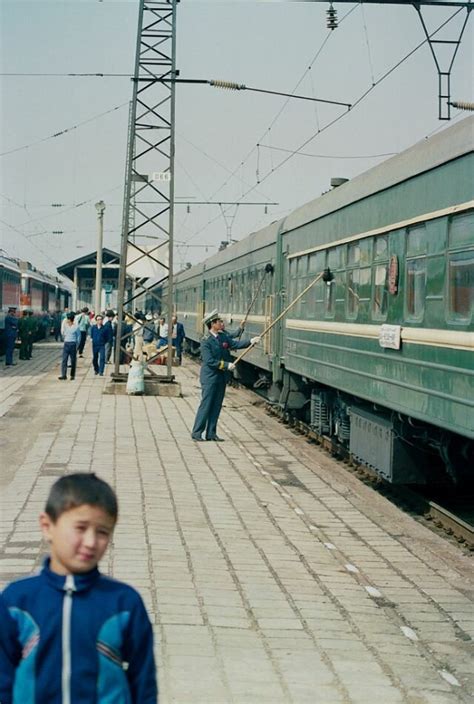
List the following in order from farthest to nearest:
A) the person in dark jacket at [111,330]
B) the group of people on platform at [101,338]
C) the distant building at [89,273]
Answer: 1. the distant building at [89,273]
2. the person in dark jacket at [111,330]
3. the group of people on platform at [101,338]

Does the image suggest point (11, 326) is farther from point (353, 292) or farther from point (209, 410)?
point (353, 292)

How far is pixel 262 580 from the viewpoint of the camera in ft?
25.9

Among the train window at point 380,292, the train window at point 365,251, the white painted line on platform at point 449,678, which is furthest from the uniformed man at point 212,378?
the white painted line on platform at point 449,678

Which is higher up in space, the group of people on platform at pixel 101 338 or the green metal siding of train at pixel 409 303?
the green metal siding of train at pixel 409 303

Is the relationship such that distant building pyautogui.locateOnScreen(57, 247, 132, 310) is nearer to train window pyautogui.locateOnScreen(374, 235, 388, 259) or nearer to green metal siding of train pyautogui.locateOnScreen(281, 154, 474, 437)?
green metal siding of train pyautogui.locateOnScreen(281, 154, 474, 437)

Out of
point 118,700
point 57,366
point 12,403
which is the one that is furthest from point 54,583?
point 57,366

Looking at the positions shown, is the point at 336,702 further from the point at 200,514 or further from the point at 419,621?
the point at 200,514

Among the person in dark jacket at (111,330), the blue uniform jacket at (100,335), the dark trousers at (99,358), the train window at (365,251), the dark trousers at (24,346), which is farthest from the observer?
the dark trousers at (24,346)

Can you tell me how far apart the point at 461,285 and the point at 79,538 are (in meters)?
6.22

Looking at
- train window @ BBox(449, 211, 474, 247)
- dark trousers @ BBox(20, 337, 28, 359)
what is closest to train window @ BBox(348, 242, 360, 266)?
train window @ BBox(449, 211, 474, 247)

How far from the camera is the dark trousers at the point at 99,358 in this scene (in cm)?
2941

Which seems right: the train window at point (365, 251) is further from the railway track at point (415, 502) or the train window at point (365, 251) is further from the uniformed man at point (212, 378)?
the uniformed man at point (212, 378)

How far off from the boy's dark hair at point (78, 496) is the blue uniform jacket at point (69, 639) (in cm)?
17

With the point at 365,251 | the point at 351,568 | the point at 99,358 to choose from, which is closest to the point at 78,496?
the point at 351,568
